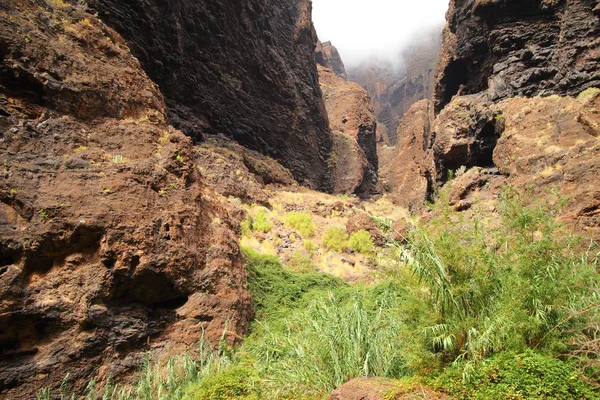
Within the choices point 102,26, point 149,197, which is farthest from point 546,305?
point 102,26

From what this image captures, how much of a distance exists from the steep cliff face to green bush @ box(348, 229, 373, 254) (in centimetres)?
1084

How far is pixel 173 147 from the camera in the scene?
7.58m

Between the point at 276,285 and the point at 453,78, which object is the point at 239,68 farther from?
the point at 276,285

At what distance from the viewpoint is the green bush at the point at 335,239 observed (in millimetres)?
14094

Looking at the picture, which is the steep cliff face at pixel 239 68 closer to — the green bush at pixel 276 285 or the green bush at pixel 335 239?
the green bush at pixel 335 239

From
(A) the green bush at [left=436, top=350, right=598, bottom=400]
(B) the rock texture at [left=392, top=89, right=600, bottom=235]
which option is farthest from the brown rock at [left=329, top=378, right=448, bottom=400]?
(B) the rock texture at [left=392, top=89, right=600, bottom=235]

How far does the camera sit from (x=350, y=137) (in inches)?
1458

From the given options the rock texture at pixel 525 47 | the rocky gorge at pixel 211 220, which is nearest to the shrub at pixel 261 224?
the rocky gorge at pixel 211 220

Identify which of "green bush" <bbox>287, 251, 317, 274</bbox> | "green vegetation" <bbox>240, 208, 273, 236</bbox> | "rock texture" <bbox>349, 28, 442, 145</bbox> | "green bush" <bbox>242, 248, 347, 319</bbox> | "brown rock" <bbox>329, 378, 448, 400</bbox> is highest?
"rock texture" <bbox>349, 28, 442, 145</bbox>

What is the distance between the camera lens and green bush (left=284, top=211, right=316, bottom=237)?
1509 cm

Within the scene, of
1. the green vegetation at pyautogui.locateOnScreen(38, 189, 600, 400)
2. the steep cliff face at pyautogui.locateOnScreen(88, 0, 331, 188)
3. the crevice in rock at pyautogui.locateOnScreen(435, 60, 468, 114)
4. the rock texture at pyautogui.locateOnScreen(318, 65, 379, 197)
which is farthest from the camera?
the rock texture at pyautogui.locateOnScreen(318, 65, 379, 197)

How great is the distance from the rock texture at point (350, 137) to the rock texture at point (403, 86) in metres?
28.4

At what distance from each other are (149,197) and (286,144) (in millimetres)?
21513

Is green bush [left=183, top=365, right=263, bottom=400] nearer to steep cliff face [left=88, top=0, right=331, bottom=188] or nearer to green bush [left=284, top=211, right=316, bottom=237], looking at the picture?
green bush [left=284, top=211, right=316, bottom=237]
